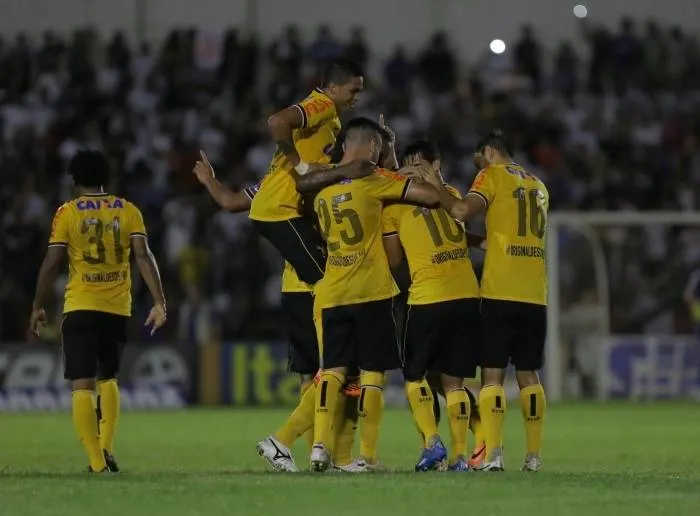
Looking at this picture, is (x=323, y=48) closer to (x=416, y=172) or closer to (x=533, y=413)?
(x=416, y=172)

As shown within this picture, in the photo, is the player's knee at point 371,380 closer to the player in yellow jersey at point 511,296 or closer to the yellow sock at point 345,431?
the yellow sock at point 345,431

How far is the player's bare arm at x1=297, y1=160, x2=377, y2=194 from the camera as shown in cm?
1130

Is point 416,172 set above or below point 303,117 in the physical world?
below

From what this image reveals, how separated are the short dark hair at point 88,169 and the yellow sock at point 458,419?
293 centimetres

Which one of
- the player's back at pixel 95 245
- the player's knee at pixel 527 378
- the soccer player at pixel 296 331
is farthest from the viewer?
the player's back at pixel 95 245

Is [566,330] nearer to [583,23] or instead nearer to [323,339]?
[583,23]

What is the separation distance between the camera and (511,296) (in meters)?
11.9

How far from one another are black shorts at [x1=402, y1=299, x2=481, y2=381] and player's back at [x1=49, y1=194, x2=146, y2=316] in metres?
2.08

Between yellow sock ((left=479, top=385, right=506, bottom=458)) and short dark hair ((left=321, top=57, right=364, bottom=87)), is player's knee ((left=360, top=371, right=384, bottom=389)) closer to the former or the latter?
yellow sock ((left=479, top=385, right=506, bottom=458))

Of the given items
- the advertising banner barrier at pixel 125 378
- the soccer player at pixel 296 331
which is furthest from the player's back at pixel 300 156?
the advertising banner barrier at pixel 125 378

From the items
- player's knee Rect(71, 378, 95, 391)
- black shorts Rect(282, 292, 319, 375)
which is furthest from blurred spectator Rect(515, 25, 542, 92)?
player's knee Rect(71, 378, 95, 391)

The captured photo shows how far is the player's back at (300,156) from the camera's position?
464 inches

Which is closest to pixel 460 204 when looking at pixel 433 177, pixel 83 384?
pixel 433 177

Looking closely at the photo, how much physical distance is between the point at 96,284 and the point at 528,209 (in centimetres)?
309
